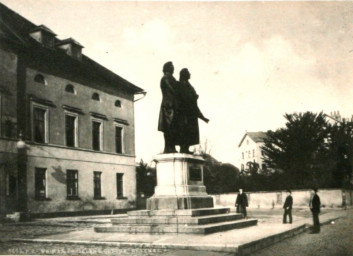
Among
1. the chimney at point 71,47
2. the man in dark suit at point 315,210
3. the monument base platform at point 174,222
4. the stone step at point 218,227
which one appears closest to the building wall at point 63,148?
the chimney at point 71,47

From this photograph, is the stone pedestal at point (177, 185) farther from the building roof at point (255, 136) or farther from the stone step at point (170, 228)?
the building roof at point (255, 136)

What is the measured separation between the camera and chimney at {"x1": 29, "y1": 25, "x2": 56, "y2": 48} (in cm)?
2491

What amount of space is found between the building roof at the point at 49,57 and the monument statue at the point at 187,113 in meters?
11.1

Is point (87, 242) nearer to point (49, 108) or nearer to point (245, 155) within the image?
point (49, 108)

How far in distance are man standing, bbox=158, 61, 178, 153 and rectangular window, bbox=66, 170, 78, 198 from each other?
14.0 meters

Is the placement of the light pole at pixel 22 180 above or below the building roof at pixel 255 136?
below

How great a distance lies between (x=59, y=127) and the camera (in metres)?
25.8

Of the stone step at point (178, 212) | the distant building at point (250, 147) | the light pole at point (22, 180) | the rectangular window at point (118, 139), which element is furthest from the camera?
the distant building at point (250, 147)

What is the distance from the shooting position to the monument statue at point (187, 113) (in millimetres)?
13914

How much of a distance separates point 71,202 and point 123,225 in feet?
47.1

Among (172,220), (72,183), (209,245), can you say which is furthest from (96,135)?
(209,245)

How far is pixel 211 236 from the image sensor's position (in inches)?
416

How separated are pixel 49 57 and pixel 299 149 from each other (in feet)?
76.0

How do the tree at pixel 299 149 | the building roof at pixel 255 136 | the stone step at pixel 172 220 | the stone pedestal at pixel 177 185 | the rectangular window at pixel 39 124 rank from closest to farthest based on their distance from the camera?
1. the stone step at pixel 172 220
2. the stone pedestal at pixel 177 185
3. the rectangular window at pixel 39 124
4. the tree at pixel 299 149
5. the building roof at pixel 255 136
